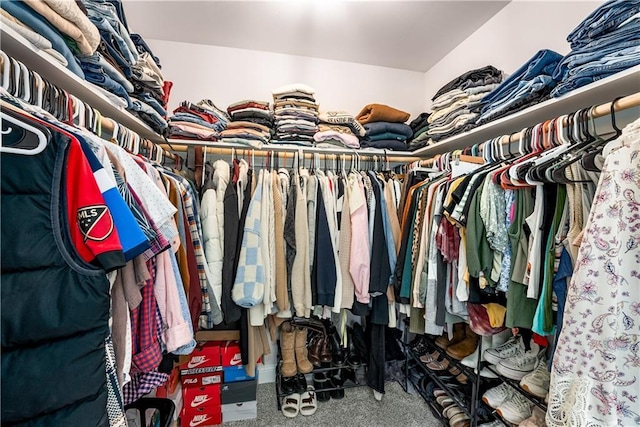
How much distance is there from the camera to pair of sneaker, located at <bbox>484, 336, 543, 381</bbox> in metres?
1.17

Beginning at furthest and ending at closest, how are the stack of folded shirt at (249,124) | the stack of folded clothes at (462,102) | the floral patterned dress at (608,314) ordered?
the stack of folded shirt at (249,124), the stack of folded clothes at (462,102), the floral patterned dress at (608,314)

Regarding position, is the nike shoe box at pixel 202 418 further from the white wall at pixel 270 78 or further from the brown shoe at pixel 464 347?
the white wall at pixel 270 78

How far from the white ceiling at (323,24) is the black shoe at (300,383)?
2.29m

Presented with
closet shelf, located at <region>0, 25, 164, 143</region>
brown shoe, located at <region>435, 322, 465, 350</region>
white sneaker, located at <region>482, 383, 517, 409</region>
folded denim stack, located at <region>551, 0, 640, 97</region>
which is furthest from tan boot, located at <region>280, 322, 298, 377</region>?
folded denim stack, located at <region>551, 0, 640, 97</region>

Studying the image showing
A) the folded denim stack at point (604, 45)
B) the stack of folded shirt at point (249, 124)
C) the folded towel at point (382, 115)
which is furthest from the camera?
the folded towel at point (382, 115)

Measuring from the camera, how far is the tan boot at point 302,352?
→ 1765 millimetres

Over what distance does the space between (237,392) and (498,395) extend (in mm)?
1376

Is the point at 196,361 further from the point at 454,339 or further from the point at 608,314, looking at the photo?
the point at 608,314

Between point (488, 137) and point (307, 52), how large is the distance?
A: 4.60 ft

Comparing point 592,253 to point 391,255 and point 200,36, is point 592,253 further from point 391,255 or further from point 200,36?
point 200,36

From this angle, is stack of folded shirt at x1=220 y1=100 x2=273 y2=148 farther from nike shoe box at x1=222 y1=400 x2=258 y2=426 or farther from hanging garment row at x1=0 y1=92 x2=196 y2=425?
nike shoe box at x1=222 y1=400 x2=258 y2=426

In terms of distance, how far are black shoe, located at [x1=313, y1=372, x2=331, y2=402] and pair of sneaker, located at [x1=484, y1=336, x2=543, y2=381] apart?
3.30 feet

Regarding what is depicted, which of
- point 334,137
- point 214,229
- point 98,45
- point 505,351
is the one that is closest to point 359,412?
point 505,351

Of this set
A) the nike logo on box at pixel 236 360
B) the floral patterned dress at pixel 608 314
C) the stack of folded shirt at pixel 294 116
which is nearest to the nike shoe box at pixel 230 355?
the nike logo on box at pixel 236 360
